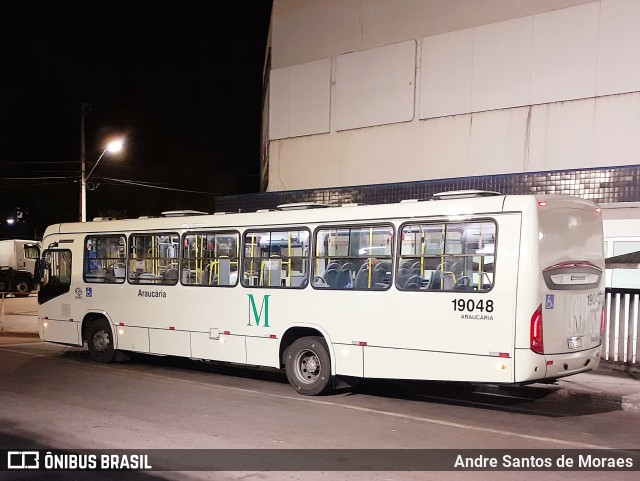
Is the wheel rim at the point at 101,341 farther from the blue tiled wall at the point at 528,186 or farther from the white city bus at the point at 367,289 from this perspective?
the blue tiled wall at the point at 528,186

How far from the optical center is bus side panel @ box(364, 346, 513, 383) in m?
8.45

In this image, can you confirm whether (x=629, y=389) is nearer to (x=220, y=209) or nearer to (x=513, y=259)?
(x=513, y=259)

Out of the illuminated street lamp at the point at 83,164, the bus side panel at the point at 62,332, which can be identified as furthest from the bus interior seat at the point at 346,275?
the illuminated street lamp at the point at 83,164

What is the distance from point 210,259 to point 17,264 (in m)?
28.8

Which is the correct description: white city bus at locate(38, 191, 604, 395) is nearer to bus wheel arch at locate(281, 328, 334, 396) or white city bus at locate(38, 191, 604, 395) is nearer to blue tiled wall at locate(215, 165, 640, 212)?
bus wheel arch at locate(281, 328, 334, 396)

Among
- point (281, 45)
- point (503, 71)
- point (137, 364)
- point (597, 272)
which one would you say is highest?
point (281, 45)

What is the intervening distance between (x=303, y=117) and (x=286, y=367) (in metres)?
12.0

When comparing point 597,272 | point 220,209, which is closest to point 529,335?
point 597,272

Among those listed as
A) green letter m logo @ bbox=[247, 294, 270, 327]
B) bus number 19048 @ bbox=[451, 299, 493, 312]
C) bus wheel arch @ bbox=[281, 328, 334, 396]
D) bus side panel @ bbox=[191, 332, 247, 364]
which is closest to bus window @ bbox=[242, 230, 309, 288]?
green letter m logo @ bbox=[247, 294, 270, 327]

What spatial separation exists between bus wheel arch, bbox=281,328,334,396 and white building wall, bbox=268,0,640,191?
8412mm

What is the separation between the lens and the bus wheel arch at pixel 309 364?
10.2m

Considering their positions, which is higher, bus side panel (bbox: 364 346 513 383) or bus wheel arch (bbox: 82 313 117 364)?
bus side panel (bbox: 364 346 513 383)

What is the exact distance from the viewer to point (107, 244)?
1353 cm

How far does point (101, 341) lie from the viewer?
1355 cm
